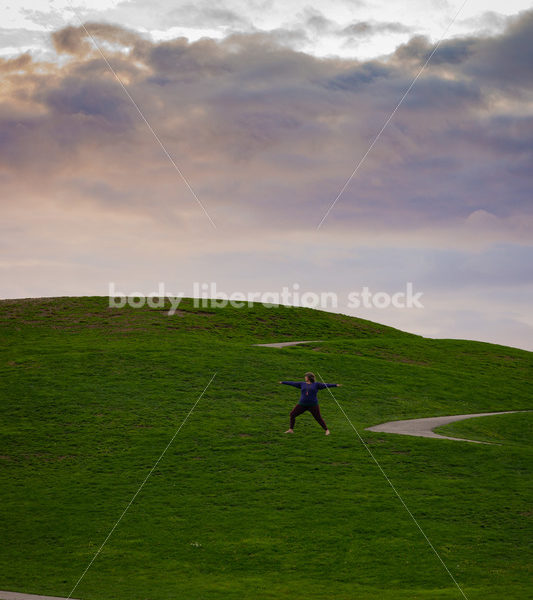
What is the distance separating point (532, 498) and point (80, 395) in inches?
1080

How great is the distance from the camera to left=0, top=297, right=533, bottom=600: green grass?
1975cm

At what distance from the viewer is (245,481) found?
90.1ft

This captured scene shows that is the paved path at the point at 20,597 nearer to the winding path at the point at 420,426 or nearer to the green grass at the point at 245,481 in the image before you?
the green grass at the point at 245,481

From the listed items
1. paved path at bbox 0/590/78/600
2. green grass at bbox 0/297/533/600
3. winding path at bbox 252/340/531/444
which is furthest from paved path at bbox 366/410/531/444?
paved path at bbox 0/590/78/600

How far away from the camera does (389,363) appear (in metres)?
56.7

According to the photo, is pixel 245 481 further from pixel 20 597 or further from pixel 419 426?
pixel 419 426

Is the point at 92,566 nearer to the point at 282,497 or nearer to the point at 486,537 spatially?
the point at 282,497

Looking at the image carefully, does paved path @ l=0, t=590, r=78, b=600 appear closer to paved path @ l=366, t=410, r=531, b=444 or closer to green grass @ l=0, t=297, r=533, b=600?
green grass @ l=0, t=297, r=533, b=600

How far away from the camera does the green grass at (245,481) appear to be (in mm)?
19750

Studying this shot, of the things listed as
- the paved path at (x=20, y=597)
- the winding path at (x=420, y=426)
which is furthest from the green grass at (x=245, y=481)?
the winding path at (x=420, y=426)

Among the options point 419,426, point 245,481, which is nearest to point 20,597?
point 245,481

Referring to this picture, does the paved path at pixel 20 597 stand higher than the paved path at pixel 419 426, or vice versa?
the paved path at pixel 419 426

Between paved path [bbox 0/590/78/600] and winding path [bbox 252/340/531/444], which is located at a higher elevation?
winding path [bbox 252/340/531/444]

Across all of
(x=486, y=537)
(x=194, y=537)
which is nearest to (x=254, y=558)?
(x=194, y=537)
